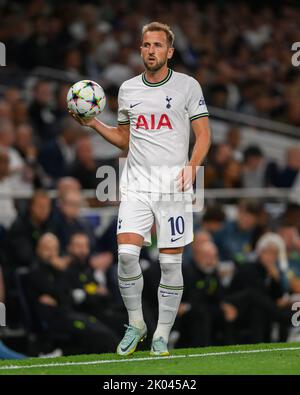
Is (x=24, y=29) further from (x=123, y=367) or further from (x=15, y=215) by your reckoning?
(x=123, y=367)

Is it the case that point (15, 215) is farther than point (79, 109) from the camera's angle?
Yes

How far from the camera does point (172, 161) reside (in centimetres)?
955

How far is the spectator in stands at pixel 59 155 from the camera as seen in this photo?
15.7 m

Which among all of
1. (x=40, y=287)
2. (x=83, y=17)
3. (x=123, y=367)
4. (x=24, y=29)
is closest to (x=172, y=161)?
(x=123, y=367)

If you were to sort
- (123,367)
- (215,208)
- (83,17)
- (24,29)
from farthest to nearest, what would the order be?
(83,17), (24,29), (215,208), (123,367)

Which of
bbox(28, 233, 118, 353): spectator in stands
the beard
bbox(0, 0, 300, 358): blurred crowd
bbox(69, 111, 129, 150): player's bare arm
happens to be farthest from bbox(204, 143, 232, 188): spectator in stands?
the beard

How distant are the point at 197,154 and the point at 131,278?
3.53 feet

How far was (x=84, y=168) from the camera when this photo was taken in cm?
1577

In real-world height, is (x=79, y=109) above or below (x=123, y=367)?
above

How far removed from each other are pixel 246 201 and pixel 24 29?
16.7ft

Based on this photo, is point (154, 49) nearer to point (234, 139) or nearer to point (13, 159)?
point (13, 159)

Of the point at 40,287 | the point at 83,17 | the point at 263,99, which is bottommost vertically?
the point at 40,287

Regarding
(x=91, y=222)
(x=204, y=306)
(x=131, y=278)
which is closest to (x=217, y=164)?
(x=91, y=222)

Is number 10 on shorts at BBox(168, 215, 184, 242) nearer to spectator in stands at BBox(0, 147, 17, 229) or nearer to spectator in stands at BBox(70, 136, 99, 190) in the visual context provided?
spectator in stands at BBox(0, 147, 17, 229)
